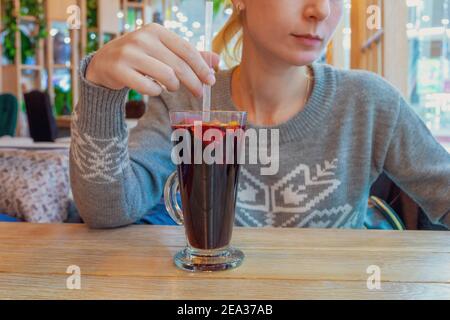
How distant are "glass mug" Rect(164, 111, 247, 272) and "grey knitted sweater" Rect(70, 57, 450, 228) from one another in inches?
12.6

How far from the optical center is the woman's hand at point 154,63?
0.66 m

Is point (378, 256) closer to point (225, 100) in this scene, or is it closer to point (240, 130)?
point (240, 130)

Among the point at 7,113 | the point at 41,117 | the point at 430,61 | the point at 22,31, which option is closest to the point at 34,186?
the point at 430,61

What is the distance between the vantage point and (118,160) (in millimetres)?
806

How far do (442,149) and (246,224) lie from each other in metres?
0.46

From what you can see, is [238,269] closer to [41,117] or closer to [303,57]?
[303,57]

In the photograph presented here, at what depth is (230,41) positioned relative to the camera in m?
1.36

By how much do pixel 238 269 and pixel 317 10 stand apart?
1.71ft

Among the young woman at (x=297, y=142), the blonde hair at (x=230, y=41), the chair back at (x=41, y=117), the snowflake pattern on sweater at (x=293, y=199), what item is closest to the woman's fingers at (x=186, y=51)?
the young woman at (x=297, y=142)

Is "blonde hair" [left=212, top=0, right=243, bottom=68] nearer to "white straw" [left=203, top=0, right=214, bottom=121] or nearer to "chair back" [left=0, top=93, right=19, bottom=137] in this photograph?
"white straw" [left=203, top=0, right=214, bottom=121]

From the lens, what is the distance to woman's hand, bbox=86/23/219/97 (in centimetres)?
66

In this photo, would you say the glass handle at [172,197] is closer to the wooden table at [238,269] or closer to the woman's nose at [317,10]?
the wooden table at [238,269]

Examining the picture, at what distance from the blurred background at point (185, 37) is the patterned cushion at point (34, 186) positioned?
495 mm

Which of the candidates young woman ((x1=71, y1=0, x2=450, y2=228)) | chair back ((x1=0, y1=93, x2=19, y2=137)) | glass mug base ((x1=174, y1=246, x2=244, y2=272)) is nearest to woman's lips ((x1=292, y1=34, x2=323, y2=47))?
young woman ((x1=71, y1=0, x2=450, y2=228))
